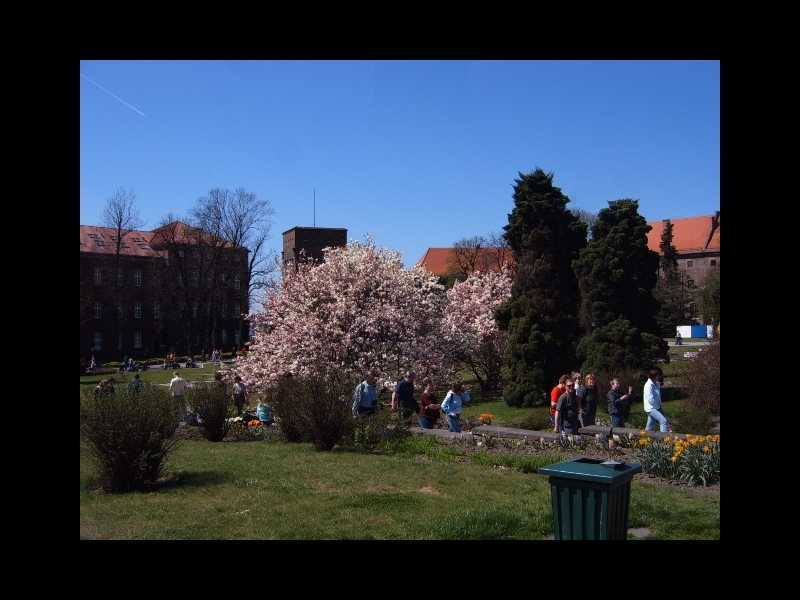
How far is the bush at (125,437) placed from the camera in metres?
9.14

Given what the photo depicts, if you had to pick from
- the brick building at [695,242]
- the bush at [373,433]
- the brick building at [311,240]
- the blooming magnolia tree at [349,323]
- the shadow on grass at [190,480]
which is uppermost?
the brick building at [695,242]

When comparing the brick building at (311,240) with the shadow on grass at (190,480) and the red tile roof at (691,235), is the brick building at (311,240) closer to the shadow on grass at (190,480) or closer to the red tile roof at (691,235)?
the shadow on grass at (190,480)

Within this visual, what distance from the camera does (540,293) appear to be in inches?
976

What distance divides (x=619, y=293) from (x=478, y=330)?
6.60 metres

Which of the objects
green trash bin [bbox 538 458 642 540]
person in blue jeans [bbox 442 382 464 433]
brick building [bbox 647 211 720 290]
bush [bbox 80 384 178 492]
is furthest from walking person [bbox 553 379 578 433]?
brick building [bbox 647 211 720 290]

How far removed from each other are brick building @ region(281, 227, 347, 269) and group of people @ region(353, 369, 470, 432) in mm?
13042

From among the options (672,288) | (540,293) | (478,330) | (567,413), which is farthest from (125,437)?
(672,288)

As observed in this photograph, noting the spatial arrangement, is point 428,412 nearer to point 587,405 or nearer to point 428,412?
point 428,412

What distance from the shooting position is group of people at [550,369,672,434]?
1413 cm

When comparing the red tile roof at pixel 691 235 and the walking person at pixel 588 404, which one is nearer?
the walking person at pixel 588 404

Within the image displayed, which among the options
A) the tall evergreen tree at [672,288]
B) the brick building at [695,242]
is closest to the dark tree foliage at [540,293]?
the tall evergreen tree at [672,288]
